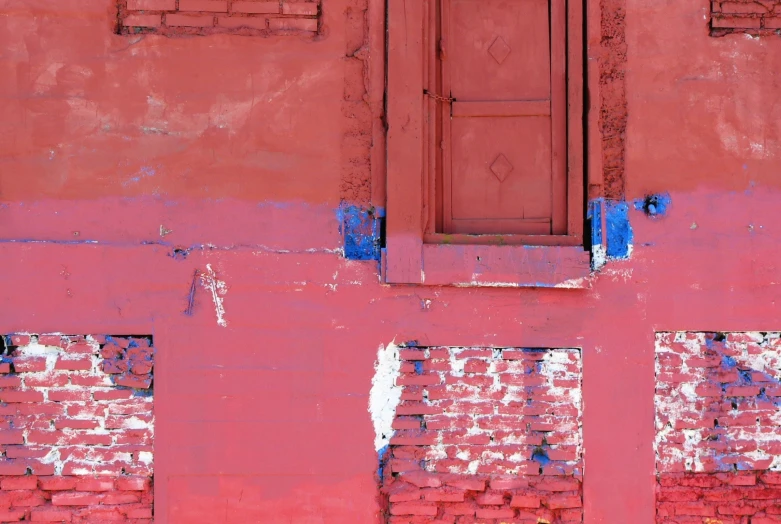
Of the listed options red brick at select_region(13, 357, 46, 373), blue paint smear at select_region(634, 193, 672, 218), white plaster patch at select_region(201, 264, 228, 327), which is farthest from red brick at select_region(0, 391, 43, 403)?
blue paint smear at select_region(634, 193, 672, 218)

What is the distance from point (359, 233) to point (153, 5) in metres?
1.49

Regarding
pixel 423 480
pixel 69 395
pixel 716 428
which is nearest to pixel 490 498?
pixel 423 480

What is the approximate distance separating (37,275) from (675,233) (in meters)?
3.11

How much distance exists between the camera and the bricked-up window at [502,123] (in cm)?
298

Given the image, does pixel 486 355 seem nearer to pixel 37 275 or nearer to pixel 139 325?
pixel 139 325

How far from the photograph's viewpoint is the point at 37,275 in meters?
2.91

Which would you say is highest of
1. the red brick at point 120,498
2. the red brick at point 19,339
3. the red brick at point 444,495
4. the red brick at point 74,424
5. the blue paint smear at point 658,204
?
the blue paint smear at point 658,204

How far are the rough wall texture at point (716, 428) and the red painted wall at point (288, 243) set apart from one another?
84mm

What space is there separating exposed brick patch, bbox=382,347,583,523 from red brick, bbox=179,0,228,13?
1.90 m

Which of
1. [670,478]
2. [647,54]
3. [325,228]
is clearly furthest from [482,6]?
[670,478]

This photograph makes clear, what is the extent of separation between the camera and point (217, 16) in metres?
2.95

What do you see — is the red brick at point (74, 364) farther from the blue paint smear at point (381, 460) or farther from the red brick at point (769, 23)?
the red brick at point (769, 23)

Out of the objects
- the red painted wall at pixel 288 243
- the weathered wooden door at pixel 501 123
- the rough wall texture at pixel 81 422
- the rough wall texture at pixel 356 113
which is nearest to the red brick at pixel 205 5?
the red painted wall at pixel 288 243

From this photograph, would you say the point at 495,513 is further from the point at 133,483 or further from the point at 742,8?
the point at 742,8
